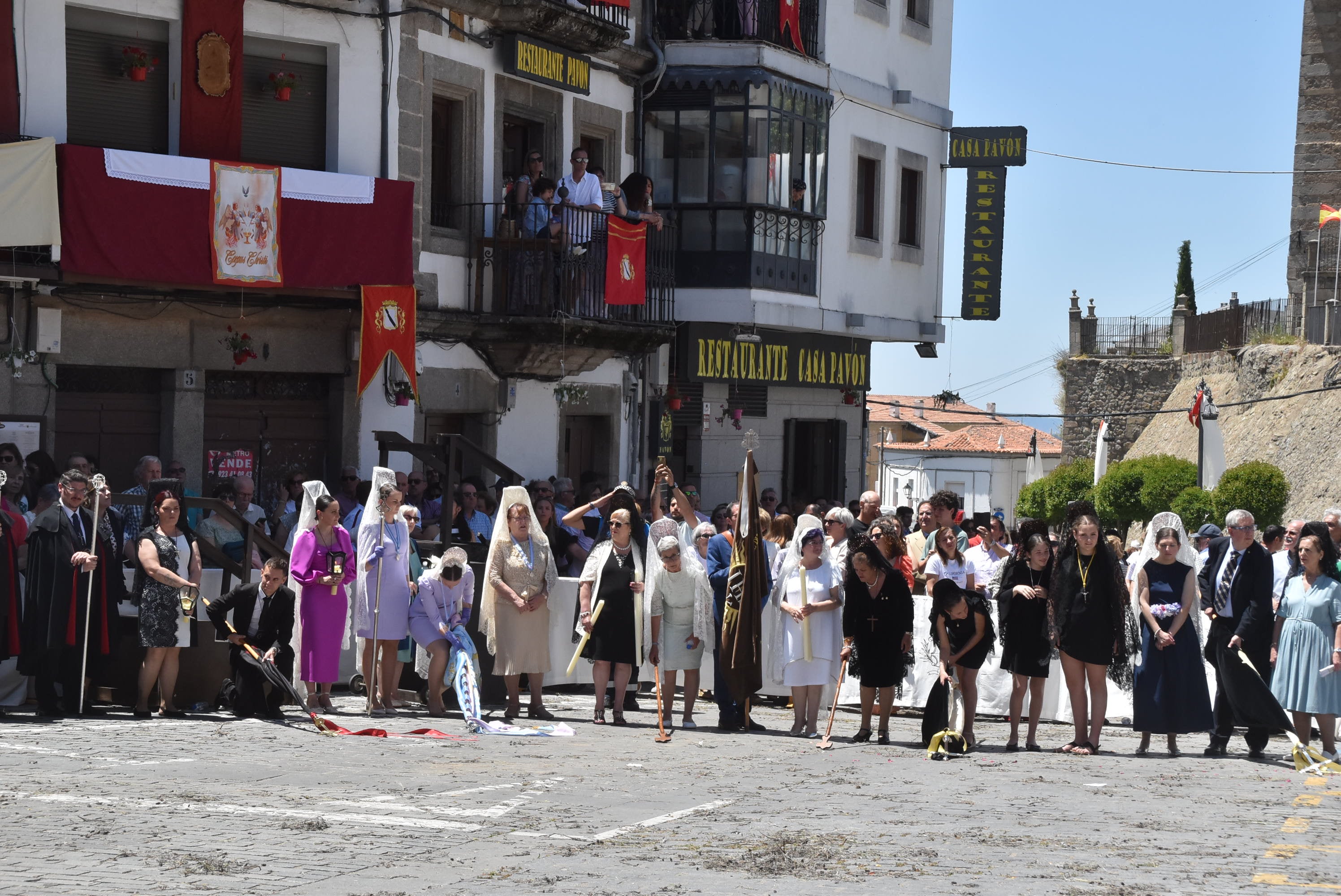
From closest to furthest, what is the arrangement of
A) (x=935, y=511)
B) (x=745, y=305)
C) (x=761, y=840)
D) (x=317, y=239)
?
(x=761, y=840) → (x=935, y=511) → (x=317, y=239) → (x=745, y=305)

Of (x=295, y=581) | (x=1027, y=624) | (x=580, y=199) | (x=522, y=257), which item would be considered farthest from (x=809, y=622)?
(x=580, y=199)

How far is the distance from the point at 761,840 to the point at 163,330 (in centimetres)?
1043

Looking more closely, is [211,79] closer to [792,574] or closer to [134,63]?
[134,63]

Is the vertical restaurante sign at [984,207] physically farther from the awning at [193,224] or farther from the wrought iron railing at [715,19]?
the awning at [193,224]

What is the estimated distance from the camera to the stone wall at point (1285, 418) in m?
44.8

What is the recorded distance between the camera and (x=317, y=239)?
17797 mm

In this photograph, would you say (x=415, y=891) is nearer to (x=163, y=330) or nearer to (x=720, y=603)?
(x=720, y=603)

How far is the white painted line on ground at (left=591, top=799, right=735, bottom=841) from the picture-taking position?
8922mm

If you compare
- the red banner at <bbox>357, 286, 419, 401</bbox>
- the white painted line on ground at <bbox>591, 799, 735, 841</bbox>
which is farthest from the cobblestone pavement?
the red banner at <bbox>357, 286, 419, 401</bbox>

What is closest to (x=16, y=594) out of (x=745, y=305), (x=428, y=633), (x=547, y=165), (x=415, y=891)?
(x=428, y=633)

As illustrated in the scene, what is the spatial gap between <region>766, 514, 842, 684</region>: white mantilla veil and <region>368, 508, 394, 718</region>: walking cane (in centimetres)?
298

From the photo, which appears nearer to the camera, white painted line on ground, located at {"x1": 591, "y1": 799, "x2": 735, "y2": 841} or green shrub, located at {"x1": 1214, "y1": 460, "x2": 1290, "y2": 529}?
white painted line on ground, located at {"x1": 591, "y1": 799, "x2": 735, "y2": 841}

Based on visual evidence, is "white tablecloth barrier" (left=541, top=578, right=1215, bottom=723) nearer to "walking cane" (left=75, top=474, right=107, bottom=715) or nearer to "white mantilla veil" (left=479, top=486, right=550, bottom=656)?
"white mantilla veil" (left=479, top=486, right=550, bottom=656)

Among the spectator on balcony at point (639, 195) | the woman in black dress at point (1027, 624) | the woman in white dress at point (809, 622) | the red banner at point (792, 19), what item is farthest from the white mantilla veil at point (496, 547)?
the red banner at point (792, 19)
